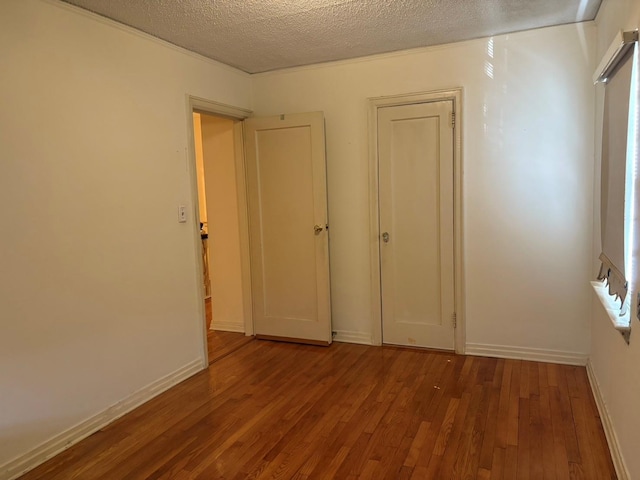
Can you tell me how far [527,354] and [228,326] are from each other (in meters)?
2.66

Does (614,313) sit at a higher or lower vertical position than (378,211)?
lower

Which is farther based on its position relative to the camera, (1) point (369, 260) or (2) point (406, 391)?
(1) point (369, 260)

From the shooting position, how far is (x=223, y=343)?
14.0 feet

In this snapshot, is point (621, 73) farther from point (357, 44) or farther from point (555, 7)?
point (357, 44)

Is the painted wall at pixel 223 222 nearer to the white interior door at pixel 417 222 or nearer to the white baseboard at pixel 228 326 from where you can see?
the white baseboard at pixel 228 326

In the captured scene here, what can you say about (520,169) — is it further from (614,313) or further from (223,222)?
(223,222)

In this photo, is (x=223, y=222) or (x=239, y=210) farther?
(x=223, y=222)

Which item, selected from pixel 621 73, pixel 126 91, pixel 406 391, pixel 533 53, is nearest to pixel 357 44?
pixel 533 53

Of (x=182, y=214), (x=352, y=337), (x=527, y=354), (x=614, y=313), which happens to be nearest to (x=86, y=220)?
(x=182, y=214)

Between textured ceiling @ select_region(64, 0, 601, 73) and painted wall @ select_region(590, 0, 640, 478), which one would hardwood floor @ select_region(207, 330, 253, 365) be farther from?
painted wall @ select_region(590, 0, 640, 478)

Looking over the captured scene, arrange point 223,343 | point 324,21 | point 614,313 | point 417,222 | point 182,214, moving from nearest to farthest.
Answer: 1. point 614,313
2. point 324,21
3. point 182,214
4. point 417,222
5. point 223,343

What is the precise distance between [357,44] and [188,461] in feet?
9.79

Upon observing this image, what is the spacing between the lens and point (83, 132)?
2689mm

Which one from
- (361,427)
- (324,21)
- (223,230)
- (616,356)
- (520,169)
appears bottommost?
(361,427)
